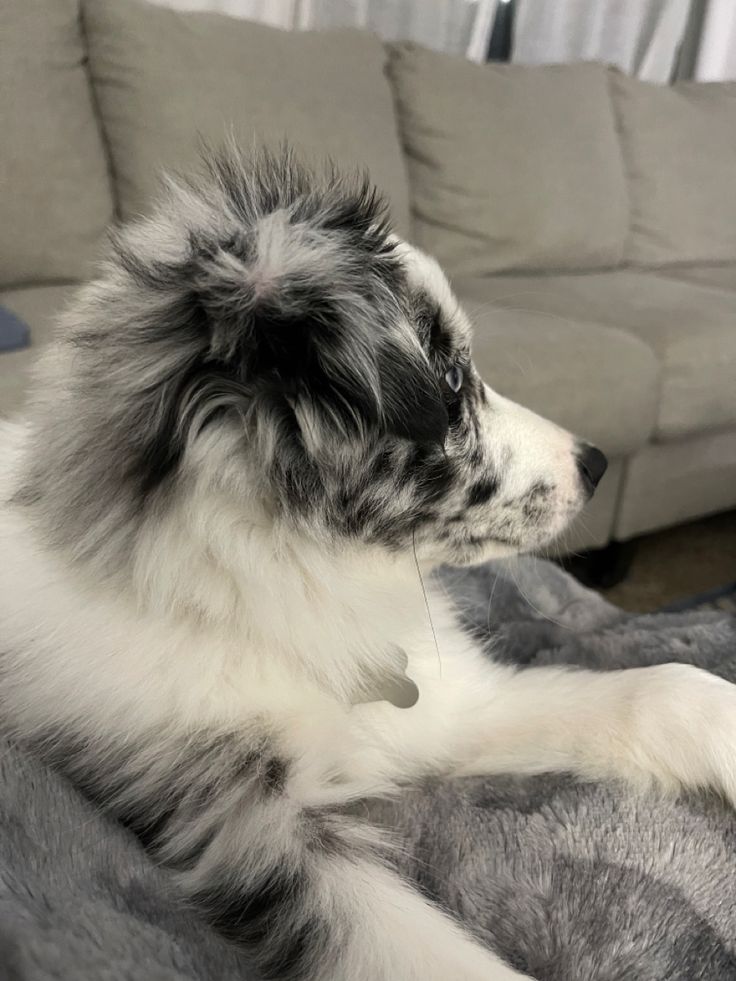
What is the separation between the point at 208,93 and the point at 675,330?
1.39 m

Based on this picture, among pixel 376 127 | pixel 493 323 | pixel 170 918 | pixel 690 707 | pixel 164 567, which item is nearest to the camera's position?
pixel 170 918

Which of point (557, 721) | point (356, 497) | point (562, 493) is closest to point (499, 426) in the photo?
point (562, 493)

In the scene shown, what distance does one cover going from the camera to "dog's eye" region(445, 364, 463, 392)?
2.93ft

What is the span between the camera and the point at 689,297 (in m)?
2.52

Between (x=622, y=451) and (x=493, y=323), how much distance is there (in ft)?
1.55

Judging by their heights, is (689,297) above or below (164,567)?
below

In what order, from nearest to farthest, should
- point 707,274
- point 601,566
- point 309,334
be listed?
point 309,334
point 601,566
point 707,274

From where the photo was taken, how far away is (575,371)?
6.21ft

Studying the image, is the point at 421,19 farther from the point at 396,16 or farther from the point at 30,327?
the point at 30,327

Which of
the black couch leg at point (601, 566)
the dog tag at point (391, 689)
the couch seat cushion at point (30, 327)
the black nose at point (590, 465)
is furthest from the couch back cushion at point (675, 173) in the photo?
the dog tag at point (391, 689)

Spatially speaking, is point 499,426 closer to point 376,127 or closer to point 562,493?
point 562,493

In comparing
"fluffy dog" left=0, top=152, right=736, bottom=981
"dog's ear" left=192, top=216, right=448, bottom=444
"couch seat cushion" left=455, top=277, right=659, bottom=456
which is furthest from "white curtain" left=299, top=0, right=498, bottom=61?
"dog's ear" left=192, top=216, right=448, bottom=444

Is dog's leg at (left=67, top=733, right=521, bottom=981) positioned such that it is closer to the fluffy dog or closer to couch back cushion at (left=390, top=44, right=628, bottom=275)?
the fluffy dog

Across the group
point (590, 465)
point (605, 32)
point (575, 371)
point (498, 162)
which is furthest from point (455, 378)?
point (605, 32)
